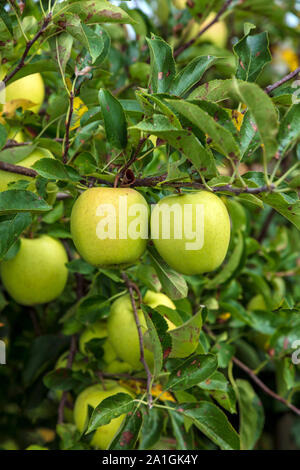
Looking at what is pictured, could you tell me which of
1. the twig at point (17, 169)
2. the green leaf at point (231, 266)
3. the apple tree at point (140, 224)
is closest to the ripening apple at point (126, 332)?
the apple tree at point (140, 224)

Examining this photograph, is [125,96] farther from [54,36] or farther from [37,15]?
[54,36]

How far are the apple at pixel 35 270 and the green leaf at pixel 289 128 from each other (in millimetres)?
623

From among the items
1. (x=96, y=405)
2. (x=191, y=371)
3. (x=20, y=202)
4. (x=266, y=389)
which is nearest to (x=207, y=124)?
(x=20, y=202)

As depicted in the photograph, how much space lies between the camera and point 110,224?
683 mm

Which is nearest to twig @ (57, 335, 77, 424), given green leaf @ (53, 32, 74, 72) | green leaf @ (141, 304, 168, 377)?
green leaf @ (141, 304, 168, 377)

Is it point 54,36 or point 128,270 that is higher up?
point 54,36

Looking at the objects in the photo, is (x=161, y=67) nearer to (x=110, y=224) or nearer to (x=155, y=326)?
(x=110, y=224)

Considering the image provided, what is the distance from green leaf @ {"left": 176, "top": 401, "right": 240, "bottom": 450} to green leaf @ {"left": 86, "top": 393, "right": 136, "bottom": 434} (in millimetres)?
93

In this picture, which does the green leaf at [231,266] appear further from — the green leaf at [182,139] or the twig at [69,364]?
the green leaf at [182,139]

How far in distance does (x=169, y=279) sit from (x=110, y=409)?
8.3 inches

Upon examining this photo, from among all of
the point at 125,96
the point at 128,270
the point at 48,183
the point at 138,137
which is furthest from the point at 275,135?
the point at 125,96
